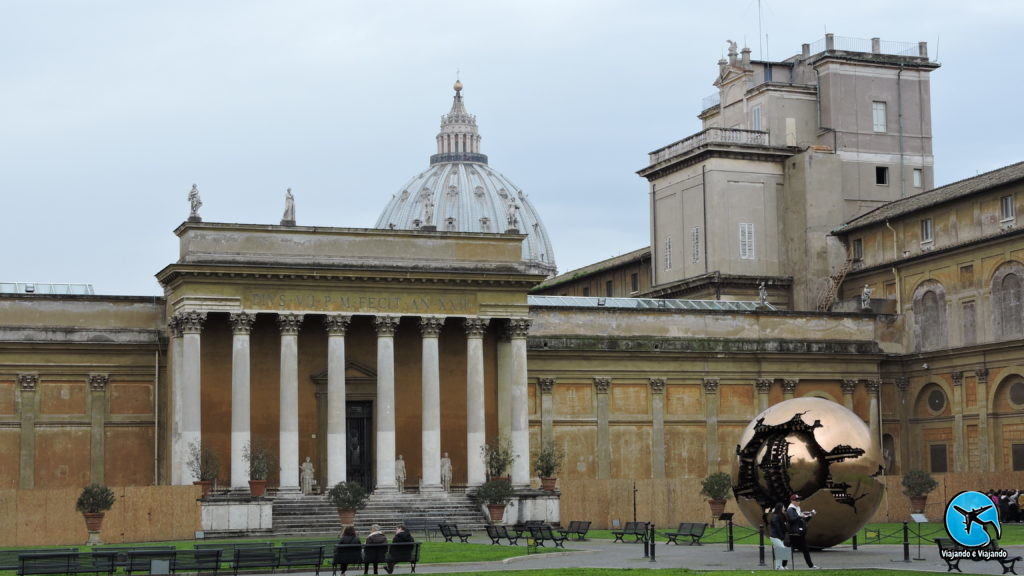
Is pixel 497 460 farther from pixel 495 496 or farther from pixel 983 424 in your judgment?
pixel 983 424

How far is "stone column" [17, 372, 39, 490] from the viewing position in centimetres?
5822

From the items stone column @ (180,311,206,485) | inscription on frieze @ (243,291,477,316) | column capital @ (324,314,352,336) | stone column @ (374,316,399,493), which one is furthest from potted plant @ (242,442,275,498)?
inscription on frieze @ (243,291,477,316)

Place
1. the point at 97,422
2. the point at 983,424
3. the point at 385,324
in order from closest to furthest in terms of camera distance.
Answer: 1. the point at 385,324
2. the point at 97,422
3. the point at 983,424

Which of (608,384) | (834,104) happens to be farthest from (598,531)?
(834,104)

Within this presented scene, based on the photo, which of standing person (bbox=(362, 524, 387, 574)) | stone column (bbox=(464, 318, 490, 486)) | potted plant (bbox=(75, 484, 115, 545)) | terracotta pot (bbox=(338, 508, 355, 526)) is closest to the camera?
standing person (bbox=(362, 524, 387, 574))

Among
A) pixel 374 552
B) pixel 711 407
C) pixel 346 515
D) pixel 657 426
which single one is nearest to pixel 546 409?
pixel 657 426

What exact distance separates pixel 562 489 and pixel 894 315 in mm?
18807

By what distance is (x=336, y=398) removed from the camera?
56.3m

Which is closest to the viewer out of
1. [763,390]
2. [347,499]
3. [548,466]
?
[347,499]

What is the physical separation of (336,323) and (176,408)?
20.2 ft

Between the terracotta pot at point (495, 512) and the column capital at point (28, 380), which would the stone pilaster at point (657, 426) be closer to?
the terracotta pot at point (495, 512)

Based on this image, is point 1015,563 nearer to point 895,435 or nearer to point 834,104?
point 895,435

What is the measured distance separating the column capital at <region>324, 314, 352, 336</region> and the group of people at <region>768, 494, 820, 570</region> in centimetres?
2542

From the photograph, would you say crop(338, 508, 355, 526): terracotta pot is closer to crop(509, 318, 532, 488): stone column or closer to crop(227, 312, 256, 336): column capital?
crop(227, 312, 256, 336): column capital
